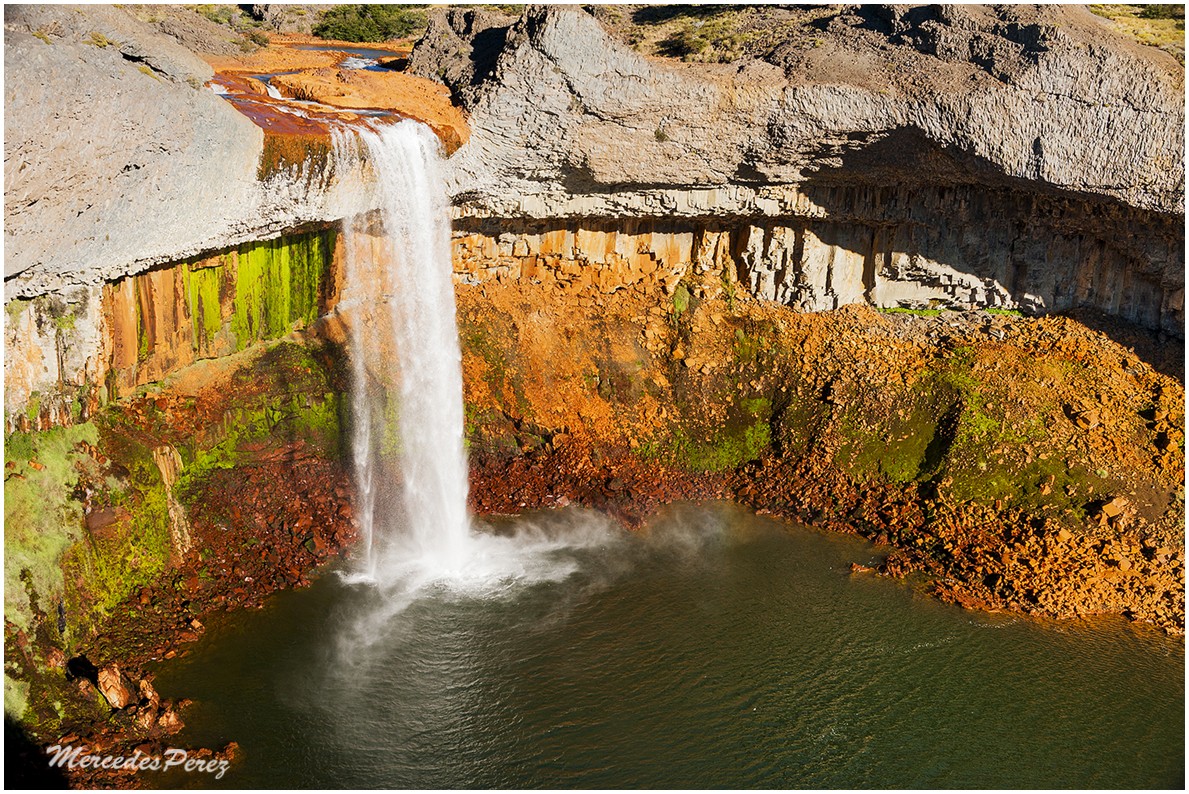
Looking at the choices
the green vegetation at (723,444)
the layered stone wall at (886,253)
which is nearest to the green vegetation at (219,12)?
the layered stone wall at (886,253)

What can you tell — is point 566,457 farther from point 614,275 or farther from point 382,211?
point 382,211

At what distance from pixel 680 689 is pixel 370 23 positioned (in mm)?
26383

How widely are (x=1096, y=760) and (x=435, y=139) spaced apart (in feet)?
53.2

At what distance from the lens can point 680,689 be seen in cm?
1692

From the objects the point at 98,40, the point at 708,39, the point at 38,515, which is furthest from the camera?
the point at 708,39

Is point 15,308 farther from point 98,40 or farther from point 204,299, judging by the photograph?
point 98,40

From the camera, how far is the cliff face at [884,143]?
20.7m

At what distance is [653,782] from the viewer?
14.9 m

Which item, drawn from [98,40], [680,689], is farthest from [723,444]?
[98,40]

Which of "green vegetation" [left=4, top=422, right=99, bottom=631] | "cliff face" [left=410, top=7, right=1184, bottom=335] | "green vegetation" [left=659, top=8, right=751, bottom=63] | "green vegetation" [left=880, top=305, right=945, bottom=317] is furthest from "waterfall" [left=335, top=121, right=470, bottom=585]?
"green vegetation" [left=880, top=305, right=945, bottom=317]

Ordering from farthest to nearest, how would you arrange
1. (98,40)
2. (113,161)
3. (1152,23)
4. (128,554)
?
(1152,23) → (128,554) → (98,40) → (113,161)

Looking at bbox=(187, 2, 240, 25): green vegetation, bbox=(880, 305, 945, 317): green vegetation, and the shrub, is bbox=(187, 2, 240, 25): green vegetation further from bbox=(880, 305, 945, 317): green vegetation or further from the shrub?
the shrub

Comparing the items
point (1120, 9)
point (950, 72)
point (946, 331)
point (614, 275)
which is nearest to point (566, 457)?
point (614, 275)

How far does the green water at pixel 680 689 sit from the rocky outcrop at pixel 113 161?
6.88 m
